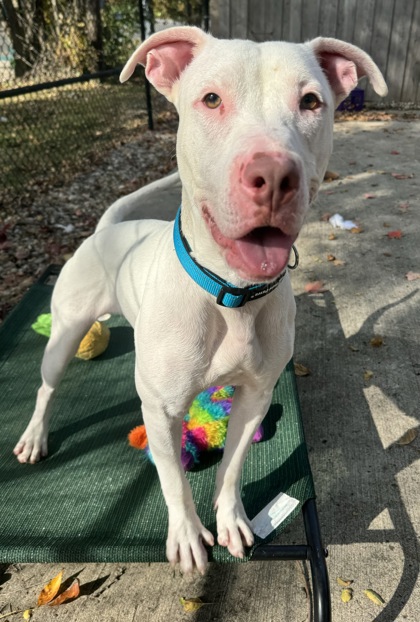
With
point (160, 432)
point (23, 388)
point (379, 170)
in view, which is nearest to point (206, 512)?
point (160, 432)

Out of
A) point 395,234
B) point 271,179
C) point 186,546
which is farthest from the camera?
point 395,234

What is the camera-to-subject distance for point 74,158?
23.8ft

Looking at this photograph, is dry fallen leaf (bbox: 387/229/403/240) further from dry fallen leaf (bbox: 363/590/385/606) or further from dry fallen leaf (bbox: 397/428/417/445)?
dry fallen leaf (bbox: 363/590/385/606)

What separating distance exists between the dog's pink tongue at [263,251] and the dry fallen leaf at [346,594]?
155cm

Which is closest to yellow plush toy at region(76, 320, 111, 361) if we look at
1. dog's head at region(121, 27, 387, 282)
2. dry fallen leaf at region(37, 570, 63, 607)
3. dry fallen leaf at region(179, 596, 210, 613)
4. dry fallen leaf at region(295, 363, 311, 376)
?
dry fallen leaf at region(295, 363, 311, 376)

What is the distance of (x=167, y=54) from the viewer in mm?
1768

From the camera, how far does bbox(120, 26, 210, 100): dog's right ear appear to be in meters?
1.69

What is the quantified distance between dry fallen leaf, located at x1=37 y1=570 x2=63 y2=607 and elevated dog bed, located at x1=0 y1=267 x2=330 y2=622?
0.25 m

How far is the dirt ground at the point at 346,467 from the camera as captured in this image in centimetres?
212

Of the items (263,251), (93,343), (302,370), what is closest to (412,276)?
(302,370)

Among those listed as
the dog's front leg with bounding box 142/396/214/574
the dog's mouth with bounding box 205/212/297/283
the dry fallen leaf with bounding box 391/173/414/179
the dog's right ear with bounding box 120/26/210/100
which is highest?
the dog's right ear with bounding box 120/26/210/100

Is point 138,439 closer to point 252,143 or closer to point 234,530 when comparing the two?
point 234,530

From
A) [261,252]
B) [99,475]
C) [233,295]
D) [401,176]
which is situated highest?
[261,252]

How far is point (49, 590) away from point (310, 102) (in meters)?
2.21
